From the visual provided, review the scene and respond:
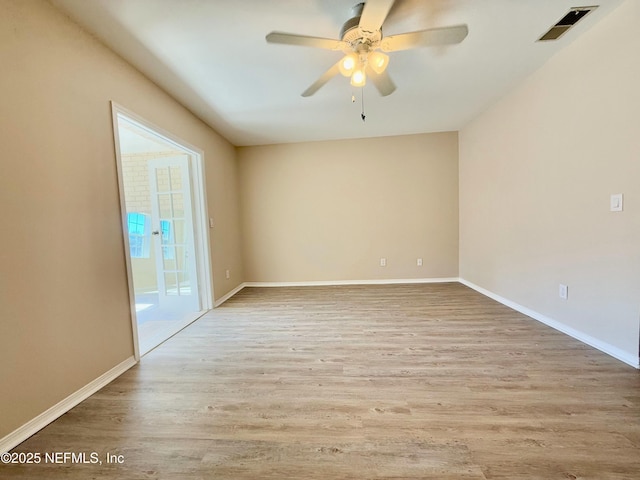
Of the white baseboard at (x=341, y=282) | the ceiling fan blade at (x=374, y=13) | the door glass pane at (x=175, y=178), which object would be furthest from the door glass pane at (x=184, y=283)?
the ceiling fan blade at (x=374, y=13)

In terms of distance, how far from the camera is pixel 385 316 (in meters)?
2.96

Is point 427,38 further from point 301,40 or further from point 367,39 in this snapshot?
point 301,40

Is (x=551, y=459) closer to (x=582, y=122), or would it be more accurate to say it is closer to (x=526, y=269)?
(x=526, y=269)

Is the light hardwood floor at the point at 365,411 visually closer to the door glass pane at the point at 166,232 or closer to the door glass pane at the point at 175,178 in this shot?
the door glass pane at the point at 166,232

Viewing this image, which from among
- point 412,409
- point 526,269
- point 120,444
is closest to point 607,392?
point 412,409

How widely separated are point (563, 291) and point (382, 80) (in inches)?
95.5

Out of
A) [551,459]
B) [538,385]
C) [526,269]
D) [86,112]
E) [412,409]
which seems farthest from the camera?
[526,269]

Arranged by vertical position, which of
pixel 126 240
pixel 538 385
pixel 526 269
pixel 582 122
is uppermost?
pixel 582 122

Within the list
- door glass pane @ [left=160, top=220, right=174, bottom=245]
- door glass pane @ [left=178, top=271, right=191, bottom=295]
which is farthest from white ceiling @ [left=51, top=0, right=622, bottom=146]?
door glass pane @ [left=178, top=271, right=191, bottom=295]

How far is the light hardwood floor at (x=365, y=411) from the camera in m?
1.16

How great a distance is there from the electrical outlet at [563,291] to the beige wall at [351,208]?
2.01 meters

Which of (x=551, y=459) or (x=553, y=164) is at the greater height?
(x=553, y=164)

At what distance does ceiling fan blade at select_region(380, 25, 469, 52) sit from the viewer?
154 centimetres

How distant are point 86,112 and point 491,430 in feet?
9.96
